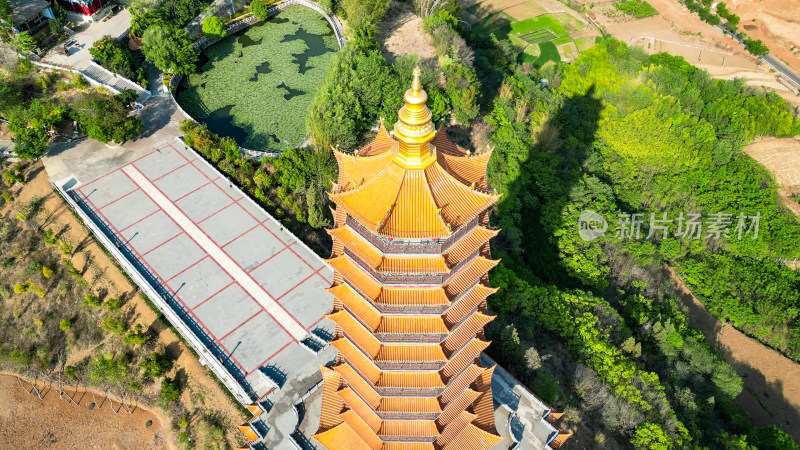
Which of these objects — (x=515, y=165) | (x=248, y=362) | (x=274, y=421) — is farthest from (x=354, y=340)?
(x=515, y=165)

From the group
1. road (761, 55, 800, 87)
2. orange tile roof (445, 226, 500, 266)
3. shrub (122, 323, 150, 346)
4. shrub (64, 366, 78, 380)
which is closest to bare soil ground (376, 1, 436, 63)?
shrub (122, 323, 150, 346)

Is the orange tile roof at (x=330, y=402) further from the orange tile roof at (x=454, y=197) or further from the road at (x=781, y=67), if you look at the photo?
the road at (x=781, y=67)

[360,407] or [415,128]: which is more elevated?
[415,128]

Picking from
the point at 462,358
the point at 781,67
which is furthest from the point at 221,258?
the point at 781,67

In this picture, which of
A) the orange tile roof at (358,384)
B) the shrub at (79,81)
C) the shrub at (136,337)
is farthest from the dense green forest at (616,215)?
the shrub at (79,81)

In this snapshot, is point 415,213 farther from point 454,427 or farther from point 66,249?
point 66,249

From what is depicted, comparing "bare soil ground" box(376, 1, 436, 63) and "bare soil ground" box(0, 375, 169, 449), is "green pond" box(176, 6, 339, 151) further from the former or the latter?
"bare soil ground" box(0, 375, 169, 449)

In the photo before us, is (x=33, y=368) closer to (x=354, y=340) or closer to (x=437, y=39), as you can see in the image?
(x=354, y=340)
